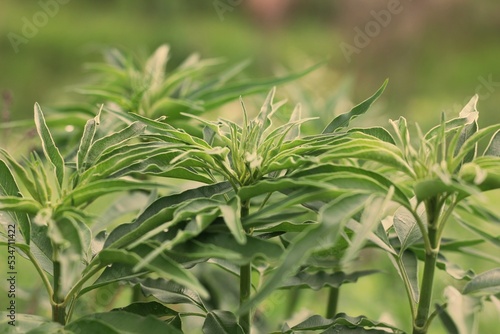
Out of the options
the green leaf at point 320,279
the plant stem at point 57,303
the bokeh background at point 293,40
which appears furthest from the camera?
the bokeh background at point 293,40

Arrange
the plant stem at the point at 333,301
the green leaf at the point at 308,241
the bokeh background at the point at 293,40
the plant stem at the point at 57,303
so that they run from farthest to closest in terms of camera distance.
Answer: the bokeh background at the point at 293,40 < the plant stem at the point at 333,301 < the plant stem at the point at 57,303 < the green leaf at the point at 308,241

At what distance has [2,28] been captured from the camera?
3586mm

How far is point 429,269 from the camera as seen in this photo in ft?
1.68

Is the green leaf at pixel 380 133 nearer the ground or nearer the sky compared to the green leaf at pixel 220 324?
nearer the sky

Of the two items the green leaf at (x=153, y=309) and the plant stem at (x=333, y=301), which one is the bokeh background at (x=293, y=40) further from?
the green leaf at (x=153, y=309)

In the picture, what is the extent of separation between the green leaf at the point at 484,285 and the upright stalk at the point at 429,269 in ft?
0.10

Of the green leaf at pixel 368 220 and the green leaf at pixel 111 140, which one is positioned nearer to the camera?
the green leaf at pixel 368 220

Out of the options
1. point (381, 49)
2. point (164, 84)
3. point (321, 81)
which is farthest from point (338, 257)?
point (381, 49)

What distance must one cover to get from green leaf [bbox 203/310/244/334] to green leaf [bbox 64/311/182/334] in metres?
0.08

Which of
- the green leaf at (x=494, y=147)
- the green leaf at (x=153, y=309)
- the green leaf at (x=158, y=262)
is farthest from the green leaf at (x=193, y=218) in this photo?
the green leaf at (x=494, y=147)

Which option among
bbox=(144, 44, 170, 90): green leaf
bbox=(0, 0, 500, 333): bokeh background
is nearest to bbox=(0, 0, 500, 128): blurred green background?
bbox=(0, 0, 500, 333): bokeh background

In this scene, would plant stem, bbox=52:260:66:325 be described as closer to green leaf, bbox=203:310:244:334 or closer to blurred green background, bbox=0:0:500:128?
green leaf, bbox=203:310:244:334

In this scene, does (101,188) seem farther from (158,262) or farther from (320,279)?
(320,279)

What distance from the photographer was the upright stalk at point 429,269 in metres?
0.49
